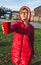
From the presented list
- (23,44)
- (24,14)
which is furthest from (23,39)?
(24,14)

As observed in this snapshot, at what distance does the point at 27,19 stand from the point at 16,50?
1.96 ft

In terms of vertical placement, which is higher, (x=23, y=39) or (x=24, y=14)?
(x=24, y=14)

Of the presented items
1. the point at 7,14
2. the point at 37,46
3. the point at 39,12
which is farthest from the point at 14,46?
the point at 39,12

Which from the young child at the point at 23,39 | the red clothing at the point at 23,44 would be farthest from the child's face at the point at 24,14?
the red clothing at the point at 23,44

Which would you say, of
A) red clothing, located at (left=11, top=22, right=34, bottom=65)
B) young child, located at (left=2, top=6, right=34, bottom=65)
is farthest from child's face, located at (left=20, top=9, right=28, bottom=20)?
red clothing, located at (left=11, top=22, right=34, bottom=65)

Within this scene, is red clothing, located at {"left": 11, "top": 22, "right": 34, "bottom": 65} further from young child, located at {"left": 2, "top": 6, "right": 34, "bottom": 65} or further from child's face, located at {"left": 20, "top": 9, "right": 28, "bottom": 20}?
child's face, located at {"left": 20, "top": 9, "right": 28, "bottom": 20}

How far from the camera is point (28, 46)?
479 cm

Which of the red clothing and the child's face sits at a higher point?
the child's face

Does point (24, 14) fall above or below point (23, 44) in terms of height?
above

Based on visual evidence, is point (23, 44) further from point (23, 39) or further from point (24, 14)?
point (24, 14)

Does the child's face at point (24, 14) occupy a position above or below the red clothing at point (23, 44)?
above

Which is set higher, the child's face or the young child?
the child's face

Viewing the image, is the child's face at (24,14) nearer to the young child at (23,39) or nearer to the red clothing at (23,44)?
the young child at (23,39)

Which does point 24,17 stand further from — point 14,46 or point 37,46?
point 37,46
